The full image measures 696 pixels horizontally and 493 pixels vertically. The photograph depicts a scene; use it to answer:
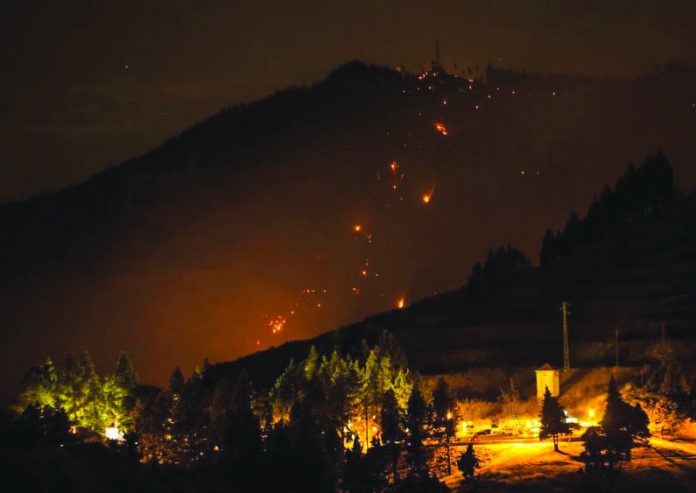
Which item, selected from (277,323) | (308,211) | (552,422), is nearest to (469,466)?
(552,422)

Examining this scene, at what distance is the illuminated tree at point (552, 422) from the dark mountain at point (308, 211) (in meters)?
49.0

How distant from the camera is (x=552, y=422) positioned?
158ft

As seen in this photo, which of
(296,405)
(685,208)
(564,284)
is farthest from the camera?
(685,208)

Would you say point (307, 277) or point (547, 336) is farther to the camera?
point (307, 277)

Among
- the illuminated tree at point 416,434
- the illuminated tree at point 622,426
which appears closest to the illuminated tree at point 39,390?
the illuminated tree at point 416,434

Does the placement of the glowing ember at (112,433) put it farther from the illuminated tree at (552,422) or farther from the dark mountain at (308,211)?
the dark mountain at (308,211)

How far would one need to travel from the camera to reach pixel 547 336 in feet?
215

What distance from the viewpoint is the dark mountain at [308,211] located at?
11081cm

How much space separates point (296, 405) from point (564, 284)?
30471 mm

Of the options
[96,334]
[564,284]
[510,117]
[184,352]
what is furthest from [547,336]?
[510,117]

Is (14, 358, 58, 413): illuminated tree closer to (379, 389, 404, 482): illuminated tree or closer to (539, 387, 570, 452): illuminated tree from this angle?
(379, 389, 404, 482): illuminated tree

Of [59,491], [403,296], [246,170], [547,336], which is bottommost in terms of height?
[59,491]

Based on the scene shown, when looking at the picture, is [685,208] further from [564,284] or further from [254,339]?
[254,339]

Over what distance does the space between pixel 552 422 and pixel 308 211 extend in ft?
287
